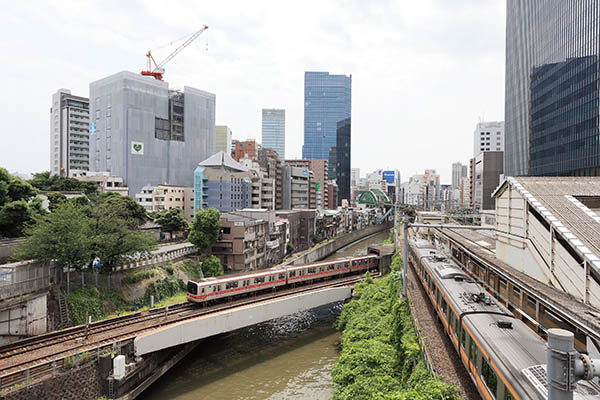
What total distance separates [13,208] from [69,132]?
73.3 m

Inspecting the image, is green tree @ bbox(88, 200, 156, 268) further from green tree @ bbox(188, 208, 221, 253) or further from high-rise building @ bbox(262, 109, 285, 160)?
high-rise building @ bbox(262, 109, 285, 160)

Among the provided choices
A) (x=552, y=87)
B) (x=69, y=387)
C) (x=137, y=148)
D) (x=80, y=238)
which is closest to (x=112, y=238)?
(x=80, y=238)

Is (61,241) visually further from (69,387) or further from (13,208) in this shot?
(69,387)

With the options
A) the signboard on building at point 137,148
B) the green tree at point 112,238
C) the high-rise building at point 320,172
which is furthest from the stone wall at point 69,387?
the high-rise building at point 320,172

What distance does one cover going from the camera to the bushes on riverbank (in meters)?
11.2

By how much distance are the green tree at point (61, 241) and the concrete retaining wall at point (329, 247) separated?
74.6 ft

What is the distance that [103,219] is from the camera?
2578 cm

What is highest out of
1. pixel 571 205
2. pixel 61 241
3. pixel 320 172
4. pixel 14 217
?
pixel 320 172

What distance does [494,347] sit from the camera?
8836 mm

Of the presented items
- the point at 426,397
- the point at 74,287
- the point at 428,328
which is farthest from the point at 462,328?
the point at 74,287

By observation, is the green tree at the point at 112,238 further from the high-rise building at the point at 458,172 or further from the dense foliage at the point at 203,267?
the high-rise building at the point at 458,172

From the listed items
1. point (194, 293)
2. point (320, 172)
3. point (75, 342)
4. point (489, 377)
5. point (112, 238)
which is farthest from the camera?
point (320, 172)

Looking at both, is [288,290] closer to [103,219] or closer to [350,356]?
[350,356]

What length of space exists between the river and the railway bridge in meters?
0.93
